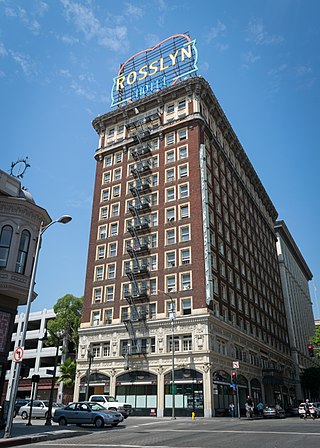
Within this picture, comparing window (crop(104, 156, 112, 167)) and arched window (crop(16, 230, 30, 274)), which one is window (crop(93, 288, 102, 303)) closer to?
window (crop(104, 156, 112, 167))

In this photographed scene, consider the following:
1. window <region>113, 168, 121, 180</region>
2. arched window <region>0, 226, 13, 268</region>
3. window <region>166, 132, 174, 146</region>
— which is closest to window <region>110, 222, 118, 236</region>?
window <region>113, 168, 121, 180</region>

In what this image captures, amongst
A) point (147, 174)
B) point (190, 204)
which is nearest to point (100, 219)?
point (147, 174)

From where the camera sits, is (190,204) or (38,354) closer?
(190,204)

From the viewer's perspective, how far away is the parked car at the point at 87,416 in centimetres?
2513

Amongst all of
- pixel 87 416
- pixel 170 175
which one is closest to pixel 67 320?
pixel 170 175

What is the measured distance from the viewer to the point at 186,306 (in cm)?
4531

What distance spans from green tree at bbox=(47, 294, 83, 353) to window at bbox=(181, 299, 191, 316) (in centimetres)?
2400

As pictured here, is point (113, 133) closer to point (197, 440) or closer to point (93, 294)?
point (93, 294)

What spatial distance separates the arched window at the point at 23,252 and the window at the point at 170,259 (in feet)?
89.3

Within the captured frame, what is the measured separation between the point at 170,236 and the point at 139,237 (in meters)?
4.87

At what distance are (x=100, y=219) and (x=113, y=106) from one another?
20319 millimetres

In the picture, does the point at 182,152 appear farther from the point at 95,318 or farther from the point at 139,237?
the point at 95,318

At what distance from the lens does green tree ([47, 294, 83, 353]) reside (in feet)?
203

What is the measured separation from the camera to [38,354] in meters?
73.1
